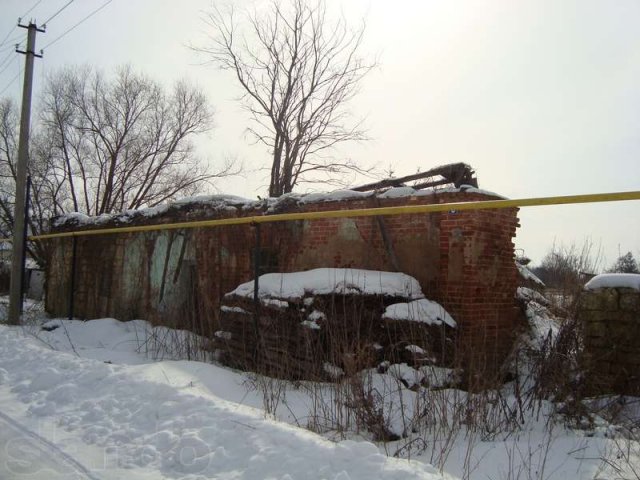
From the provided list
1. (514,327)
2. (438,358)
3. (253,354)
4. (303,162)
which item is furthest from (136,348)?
(303,162)

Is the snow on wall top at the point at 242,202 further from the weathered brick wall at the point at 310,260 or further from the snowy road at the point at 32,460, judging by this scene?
the snowy road at the point at 32,460

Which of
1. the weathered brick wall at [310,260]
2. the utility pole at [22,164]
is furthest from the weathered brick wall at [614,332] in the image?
the utility pole at [22,164]

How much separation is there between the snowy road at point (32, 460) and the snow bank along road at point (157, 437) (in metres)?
0.01

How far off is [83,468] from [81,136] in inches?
900

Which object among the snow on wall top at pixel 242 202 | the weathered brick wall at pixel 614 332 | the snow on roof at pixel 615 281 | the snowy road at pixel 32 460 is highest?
the snow on wall top at pixel 242 202

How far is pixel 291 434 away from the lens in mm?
3264

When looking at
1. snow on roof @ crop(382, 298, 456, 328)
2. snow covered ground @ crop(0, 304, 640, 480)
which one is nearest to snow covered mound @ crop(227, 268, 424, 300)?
snow on roof @ crop(382, 298, 456, 328)

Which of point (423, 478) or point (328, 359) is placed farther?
point (328, 359)

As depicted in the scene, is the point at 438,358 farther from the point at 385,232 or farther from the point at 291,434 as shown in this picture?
the point at 291,434

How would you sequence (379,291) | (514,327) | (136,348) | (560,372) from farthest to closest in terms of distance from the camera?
(136,348) → (514,327) → (379,291) → (560,372)

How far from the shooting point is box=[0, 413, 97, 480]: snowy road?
3.02 m

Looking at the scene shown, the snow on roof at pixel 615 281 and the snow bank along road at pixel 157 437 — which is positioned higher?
the snow on roof at pixel 615 281

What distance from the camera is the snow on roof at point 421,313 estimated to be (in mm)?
5375

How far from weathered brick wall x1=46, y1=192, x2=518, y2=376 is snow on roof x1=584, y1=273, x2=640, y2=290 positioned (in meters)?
1.16
